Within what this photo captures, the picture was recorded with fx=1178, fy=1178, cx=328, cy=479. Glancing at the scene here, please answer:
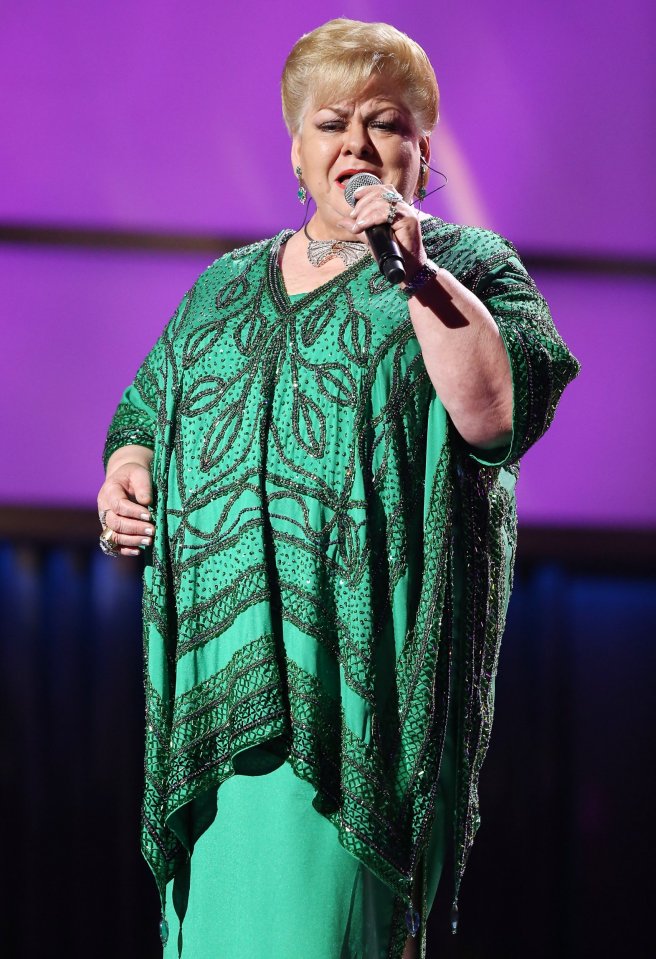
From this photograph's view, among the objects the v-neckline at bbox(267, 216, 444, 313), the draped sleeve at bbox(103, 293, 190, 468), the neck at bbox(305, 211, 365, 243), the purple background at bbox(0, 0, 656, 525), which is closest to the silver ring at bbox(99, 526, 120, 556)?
the draped sleeve at bbox(103, 293, 190, 468)

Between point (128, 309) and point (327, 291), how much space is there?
1.51m

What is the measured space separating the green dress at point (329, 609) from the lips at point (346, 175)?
9 centimetres

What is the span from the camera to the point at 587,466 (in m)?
2.79

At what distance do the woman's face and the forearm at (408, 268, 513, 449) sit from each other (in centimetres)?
24

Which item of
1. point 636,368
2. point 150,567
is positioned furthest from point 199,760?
point 636,368

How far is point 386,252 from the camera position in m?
1.09

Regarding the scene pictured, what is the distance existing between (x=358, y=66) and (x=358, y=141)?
3.6 inches

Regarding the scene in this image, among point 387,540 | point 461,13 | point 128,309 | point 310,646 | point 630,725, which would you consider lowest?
point 630,725

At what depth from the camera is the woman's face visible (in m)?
1.34

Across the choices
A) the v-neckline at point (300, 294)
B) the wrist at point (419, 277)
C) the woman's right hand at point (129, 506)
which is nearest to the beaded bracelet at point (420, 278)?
the wrist at point (419, 277)

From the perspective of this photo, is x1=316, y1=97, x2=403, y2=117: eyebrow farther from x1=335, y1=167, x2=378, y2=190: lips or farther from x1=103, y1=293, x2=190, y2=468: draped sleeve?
x1=103, y1=293, x2=190, y2=468: draped sleeve

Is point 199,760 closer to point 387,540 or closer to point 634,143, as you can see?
point 387,540

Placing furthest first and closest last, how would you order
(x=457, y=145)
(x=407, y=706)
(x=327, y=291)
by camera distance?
(x=457, y=145) → (x=327, y=291) → (x=407, y=706)

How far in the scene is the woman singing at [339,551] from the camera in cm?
122
